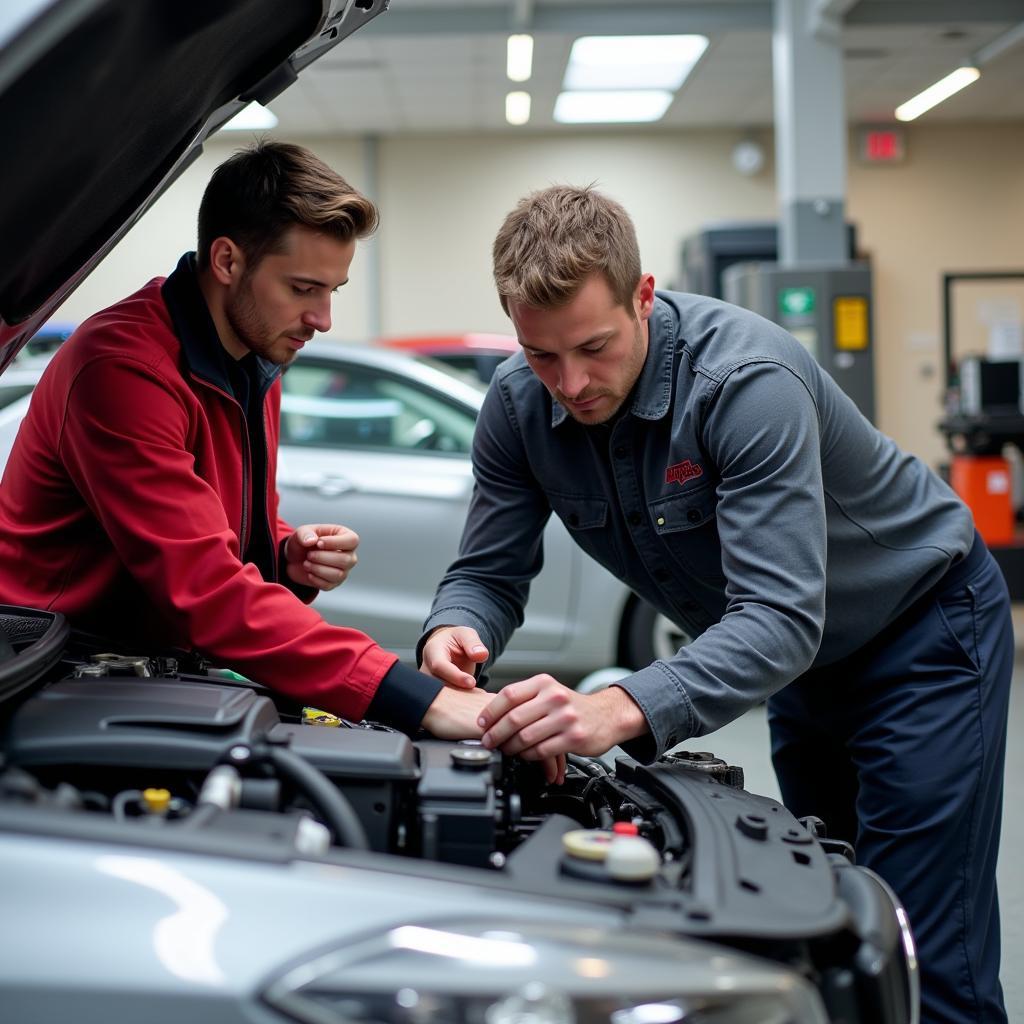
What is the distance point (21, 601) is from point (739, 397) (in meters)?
1.06

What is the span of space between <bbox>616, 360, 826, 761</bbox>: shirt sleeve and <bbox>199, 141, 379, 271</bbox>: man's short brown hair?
619mm

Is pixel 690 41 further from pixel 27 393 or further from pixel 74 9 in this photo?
pixel 74 9

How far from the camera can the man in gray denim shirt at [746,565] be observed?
1.57 m

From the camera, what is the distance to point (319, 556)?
2.00m

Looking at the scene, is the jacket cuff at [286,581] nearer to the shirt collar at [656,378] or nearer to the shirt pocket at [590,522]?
the shirt pocket at [590,522]

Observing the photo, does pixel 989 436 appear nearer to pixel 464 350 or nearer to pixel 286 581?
pixel 464 350

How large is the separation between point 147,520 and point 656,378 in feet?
Answer: 2.46

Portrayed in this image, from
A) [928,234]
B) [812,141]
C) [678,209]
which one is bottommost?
[812,141]

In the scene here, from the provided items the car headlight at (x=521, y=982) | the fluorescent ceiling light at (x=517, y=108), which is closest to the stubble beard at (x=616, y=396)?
the car headlight at (x=521, y=982)

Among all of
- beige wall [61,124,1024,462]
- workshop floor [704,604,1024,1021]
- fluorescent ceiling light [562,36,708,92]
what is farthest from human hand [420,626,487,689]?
beige wall [61,124,1024,462]

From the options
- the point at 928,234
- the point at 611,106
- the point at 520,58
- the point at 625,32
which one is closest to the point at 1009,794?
the point at 625,32

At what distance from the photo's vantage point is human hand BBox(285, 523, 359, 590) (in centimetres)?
200

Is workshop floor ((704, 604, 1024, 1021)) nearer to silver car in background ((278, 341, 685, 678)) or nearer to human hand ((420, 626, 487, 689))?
silver car in background ((278, 341, 685, 678))

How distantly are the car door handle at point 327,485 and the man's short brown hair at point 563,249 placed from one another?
2541mm
